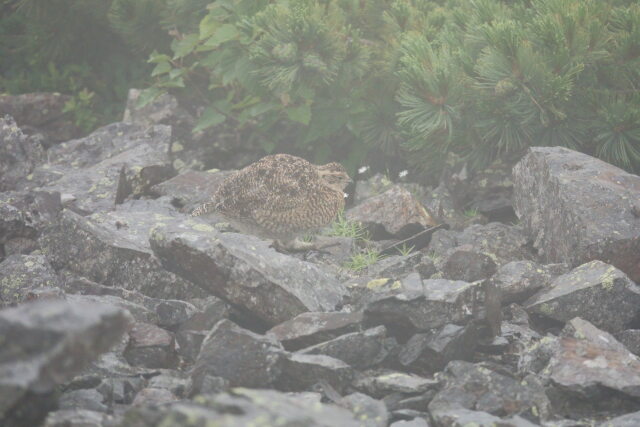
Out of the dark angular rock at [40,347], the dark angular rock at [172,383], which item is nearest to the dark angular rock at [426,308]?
the dark angular rock at [172,383]

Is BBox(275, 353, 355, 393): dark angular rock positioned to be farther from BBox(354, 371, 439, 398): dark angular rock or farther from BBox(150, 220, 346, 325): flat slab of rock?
BBox(150, 220, 346, 325): flat slab of rock

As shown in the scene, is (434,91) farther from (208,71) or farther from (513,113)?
(208,71)

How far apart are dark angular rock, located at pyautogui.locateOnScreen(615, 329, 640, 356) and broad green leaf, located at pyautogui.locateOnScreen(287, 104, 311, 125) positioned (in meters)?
4.41

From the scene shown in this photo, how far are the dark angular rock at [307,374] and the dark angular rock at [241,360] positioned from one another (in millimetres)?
44

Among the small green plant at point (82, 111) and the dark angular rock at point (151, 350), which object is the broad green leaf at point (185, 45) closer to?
the small green plant at point (82, 111)

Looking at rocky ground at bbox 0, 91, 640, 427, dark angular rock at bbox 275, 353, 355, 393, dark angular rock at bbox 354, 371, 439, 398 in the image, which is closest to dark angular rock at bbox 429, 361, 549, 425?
rocky ground at bbox 0, 91, 640, 427

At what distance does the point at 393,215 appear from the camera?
7.47 metres

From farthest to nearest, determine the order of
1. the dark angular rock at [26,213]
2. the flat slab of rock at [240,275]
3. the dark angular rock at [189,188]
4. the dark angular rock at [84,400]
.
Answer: the dark angular rock at [189,188]
the dark angular rock at [26,213]
the flat slab of rock at [240,275]
the dark angular rock at [84,400]

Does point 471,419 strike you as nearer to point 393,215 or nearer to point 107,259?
point 107,259

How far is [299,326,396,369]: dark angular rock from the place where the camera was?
4.55m

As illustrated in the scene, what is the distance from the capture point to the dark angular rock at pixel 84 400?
389 centimetres

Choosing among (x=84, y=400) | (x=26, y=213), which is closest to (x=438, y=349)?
(x=84, y=400)

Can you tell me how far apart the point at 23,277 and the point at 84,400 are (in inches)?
79.8

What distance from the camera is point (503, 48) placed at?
7164mm
